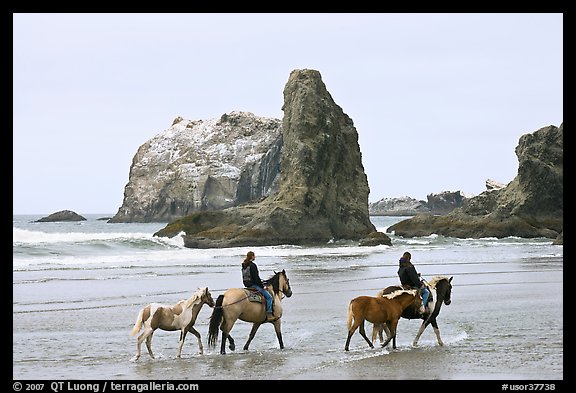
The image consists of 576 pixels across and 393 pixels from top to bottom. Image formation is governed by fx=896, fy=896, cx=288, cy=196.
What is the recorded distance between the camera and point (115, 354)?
623 inches

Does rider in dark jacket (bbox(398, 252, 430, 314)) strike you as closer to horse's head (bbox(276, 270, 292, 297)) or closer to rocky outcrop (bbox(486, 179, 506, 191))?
horse's head (bbox(276, 270, 292, 297))

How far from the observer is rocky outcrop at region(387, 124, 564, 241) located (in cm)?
8206

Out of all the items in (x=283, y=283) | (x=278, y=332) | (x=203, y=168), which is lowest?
(x=278, y=332)

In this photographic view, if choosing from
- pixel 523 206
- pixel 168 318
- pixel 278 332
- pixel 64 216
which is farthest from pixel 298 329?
pixel 64 216

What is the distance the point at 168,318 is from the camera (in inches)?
614

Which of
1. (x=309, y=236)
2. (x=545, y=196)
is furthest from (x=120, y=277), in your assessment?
(x=545, y=196)

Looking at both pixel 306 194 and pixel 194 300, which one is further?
pixel 306 194

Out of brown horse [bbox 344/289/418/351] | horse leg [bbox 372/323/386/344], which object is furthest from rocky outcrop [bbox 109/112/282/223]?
brown horse [bbox 344/289/418/351]

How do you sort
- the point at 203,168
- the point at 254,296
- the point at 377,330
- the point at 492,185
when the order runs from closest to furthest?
the point at 254,296 < the point at 377,330 < the point at 492,185 < the point at 203,168

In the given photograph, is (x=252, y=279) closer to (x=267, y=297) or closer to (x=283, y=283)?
(x=267, y=297)

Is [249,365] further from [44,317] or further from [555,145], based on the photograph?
[555,145]

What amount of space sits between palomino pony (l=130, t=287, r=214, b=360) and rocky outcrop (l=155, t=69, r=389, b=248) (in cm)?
4856

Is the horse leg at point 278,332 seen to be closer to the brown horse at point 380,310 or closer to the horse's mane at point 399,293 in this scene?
the brown horse at point 380,310

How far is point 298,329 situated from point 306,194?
54.2 m
